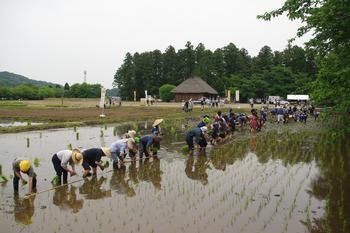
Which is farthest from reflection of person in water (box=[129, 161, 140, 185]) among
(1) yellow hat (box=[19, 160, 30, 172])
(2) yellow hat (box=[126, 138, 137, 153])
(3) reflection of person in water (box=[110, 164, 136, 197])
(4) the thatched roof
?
(4) the thatched roof

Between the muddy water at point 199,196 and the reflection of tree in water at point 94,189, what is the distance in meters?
0.02

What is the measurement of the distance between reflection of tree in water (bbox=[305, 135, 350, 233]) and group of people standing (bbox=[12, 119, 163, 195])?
18.8 feet

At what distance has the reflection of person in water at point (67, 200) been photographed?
8.05 meters

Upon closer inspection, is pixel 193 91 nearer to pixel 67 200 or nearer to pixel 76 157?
pixel 76 157

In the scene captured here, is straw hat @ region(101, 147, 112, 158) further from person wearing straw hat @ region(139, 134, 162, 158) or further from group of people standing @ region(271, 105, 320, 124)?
group of people standing @ region(271, 105, 320, 124)

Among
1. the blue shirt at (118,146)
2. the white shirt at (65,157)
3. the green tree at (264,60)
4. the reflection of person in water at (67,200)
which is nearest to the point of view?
the reflection of person in water at (67,200)

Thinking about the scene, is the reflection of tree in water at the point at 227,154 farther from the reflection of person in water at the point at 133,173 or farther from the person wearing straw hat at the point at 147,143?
the reflection of person in water at the point at 133,173

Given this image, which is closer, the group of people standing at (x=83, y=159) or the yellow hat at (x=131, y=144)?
the group of people standing at (x=83, y=159)

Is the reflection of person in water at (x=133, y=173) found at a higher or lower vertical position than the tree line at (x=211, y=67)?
lower

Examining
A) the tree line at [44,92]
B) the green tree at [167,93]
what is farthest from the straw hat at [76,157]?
the tree line at [44,92]

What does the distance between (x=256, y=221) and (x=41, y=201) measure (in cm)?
478

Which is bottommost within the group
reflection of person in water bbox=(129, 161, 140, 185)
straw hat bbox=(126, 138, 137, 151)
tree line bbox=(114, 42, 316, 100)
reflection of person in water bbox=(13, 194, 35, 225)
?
reflection of person in water bbox=(13, 194, 35, 225)

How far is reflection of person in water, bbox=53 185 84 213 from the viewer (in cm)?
805

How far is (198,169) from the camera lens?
11852 millimetres
